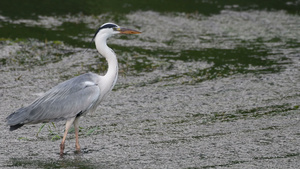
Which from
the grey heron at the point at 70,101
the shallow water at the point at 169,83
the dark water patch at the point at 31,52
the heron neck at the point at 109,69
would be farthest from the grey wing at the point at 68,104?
the dark water patch at the point at 31,52

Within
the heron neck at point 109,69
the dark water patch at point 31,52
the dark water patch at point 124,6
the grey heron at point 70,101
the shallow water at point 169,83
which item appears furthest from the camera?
the dark water patch at point 124,6

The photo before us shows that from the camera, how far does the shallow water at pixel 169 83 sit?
626 cm

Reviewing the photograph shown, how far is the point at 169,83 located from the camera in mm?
9188

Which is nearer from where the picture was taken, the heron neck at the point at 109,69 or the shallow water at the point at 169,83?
the shallow water at the point at 169,83

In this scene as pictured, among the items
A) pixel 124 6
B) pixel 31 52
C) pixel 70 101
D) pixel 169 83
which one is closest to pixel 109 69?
pixel 70 101

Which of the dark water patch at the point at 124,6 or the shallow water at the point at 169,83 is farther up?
the dark water patch at the point at 124,6

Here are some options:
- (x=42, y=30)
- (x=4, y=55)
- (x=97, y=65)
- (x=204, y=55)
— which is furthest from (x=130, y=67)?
(x=42, y=30)

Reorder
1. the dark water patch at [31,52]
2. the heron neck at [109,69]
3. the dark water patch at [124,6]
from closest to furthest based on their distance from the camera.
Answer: the heron neck at [109,69] < the dark water patch at [31,52] < the dark water patch at [124,6]

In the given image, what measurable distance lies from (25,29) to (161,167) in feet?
25.4

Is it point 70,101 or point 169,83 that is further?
point 169,83

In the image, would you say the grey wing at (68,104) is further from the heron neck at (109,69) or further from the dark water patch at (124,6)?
the dark water patch at (124,6)

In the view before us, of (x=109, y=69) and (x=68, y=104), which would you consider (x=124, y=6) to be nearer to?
(x=109, y=69)

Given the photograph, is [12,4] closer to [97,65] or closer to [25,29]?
[25,29]

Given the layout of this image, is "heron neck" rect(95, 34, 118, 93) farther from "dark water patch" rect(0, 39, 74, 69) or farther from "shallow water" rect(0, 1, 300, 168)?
"dark water patch" rect(0, 39, 74, 69)
